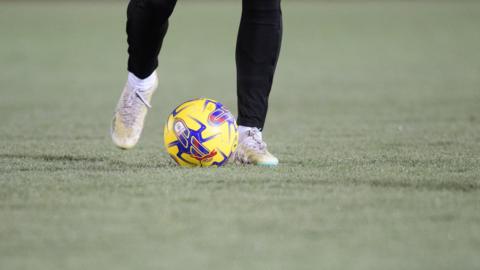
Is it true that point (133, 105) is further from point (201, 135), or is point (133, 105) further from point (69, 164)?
point (201, 135)

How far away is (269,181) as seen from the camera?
3.42 m

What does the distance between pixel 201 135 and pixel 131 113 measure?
19.6 inches

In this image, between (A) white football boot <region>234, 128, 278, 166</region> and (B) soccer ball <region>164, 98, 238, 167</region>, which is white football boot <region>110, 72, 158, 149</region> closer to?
(B) soccer ball <region>164, 98, 238, 167</region>

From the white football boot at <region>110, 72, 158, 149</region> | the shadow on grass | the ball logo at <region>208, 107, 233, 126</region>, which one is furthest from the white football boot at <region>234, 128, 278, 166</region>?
the white football boot at <region>110, 72, 158, 149</region>

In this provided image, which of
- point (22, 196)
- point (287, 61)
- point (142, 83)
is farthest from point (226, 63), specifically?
point (22, 196)

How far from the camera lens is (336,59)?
1177 centimetres

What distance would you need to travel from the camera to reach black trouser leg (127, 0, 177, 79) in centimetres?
391

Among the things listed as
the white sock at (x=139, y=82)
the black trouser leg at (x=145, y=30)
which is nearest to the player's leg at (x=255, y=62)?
the black trouser leg at (x=145, y=30)

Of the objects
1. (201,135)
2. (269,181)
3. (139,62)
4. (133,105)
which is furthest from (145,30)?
(269,181)

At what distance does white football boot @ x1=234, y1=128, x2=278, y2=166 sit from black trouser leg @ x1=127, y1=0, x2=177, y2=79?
21.7 inches

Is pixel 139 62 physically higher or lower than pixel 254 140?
higher

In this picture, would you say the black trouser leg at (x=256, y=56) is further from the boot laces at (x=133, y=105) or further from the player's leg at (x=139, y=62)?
the boot laces at (x=133, y=105)

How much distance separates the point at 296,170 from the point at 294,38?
11.5 metres

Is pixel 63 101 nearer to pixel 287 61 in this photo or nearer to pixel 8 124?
pixel 8 124
